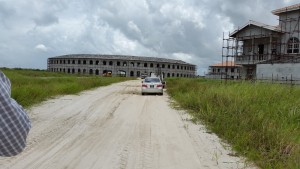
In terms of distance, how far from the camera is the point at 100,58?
118 meters

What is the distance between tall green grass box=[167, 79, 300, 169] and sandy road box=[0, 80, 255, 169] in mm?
489

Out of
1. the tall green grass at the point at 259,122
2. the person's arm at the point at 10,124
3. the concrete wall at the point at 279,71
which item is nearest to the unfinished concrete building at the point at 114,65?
the concrete wall at the point at 279,71

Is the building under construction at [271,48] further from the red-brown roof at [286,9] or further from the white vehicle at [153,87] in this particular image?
the white vehicle at [153,87]

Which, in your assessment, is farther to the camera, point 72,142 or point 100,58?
point 100,58

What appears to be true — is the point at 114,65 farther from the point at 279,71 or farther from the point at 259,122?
the point at 259,122

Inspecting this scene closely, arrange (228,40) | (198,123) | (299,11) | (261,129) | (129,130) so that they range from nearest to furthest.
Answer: (261,129) → (129,130) → (198,123) → (299,11) → (228,40)

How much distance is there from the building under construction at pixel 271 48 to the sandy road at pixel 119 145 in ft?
94.8

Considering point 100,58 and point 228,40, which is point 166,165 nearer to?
point 228,40

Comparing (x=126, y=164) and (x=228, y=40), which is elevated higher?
(x=228, y=40)

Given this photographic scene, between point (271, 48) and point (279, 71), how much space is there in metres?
5.87

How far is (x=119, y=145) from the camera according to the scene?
25.9 ft

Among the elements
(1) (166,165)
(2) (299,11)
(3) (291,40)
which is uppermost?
(2) (299,11)

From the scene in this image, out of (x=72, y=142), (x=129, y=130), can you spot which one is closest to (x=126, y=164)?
(x=72, y=142)

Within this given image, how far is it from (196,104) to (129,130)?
617 cm
